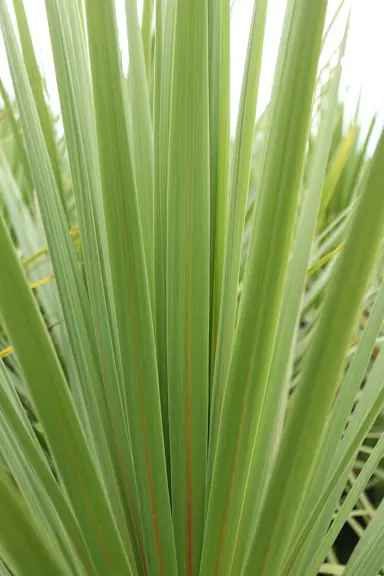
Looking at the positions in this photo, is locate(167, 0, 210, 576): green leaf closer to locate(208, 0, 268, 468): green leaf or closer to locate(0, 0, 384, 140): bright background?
locate(208, 0, 268, 468): green leaf

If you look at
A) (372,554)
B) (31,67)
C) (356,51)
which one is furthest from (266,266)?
(356,51)

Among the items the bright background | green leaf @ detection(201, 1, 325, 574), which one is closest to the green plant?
green leaf @ detection(201, 1, 325, 574)

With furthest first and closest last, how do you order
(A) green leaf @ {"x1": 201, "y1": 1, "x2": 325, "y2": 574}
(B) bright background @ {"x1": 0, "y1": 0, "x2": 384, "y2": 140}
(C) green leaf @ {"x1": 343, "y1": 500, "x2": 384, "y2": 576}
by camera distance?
(B) bright background @ {"x1": 0, "y1": 0, "x2": 384, "y2": 140}, (C) green leaf @ {"x1": 343, "y1": 500, "x2": 384, "y2": 576}, (A) green leaf @ {"x1": 201, "y1": 1, "x2": 325, "y2": 574}

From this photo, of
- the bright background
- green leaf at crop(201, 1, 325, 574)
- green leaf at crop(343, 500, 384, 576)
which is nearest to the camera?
green leaf at crop(201, 1, 325, 574)

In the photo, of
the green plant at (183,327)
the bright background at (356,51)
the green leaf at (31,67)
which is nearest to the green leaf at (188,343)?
the green plant at (183,327)

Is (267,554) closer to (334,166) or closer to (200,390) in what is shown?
(200,390)

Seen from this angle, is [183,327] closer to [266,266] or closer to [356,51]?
[266,266]

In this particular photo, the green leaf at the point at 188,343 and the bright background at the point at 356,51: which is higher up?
the bright background at the point at 356,51

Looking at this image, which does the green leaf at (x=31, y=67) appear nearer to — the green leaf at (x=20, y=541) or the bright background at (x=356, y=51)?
the bright background at (x=356, y=51)
